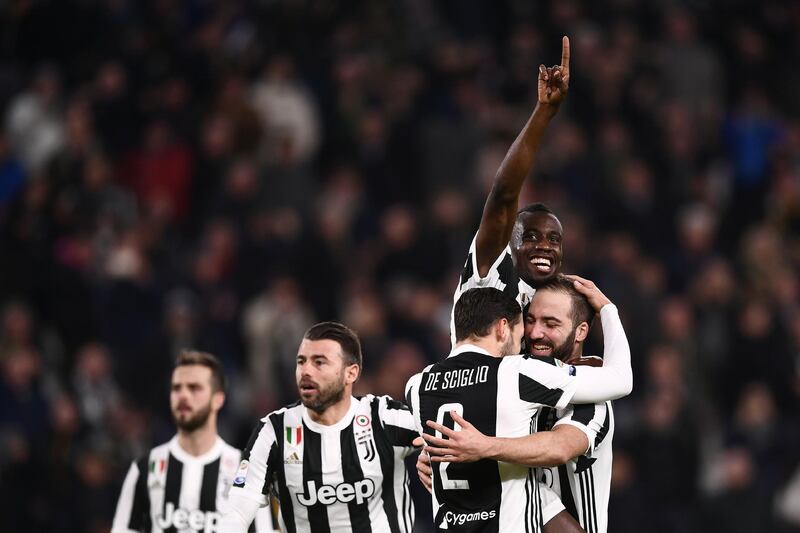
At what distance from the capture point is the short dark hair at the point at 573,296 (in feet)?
19.9

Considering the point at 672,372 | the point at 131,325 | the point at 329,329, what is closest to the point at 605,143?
the point at 672,372

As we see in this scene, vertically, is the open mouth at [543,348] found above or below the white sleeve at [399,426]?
above

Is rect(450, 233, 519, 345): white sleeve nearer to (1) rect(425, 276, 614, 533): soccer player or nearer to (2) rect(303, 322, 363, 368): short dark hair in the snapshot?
(1) rect(425, 276, 614, 533): soccer player

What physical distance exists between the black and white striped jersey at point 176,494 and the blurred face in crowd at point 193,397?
200 millimetres

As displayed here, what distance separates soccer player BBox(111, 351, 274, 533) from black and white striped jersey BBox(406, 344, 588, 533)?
2133 mm

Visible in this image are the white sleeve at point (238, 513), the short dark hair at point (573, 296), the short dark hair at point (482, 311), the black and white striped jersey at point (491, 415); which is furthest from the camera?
the white sleeve at point (238, 513)

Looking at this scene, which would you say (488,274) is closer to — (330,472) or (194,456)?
(330,472)

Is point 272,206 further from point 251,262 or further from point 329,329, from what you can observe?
point 329,329

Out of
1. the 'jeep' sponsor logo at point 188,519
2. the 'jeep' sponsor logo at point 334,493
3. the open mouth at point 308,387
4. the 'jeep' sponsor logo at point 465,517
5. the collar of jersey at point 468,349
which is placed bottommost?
the 'jeep' sponsor logo at point 465,517

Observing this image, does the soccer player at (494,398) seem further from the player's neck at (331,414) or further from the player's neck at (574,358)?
the player's neck at (331,414)

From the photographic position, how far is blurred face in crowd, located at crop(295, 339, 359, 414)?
253 inches

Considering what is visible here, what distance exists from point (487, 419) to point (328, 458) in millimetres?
1117

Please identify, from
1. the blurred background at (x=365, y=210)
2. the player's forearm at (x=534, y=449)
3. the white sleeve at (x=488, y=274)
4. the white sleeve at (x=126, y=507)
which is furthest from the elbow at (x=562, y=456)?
the blurred background at (x=365, y=210)

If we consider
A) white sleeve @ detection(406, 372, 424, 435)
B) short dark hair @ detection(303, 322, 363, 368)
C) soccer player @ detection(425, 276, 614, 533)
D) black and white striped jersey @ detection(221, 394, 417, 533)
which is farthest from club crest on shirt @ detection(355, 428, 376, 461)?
soccer player @ detection(425, 276, 614, 533)
